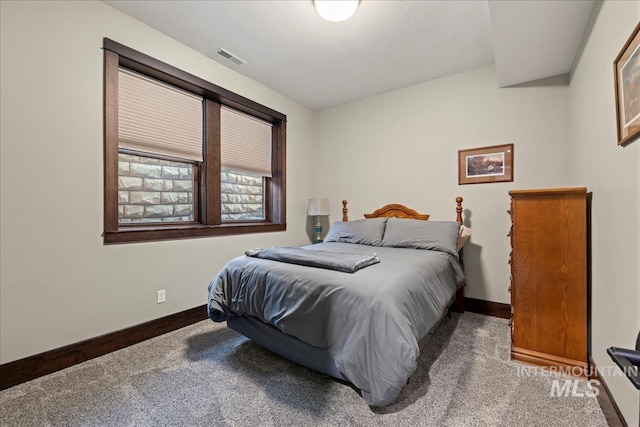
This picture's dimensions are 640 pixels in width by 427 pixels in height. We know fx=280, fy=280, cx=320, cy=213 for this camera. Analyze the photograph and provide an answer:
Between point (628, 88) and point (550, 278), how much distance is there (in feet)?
4.00

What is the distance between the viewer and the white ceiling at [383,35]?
6.67 ft

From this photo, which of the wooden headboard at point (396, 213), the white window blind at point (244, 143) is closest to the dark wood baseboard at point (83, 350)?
the white window blind at point (244, 143)

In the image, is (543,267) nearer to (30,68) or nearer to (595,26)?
(595,26)

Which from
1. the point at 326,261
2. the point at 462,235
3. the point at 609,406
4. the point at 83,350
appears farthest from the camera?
the point at 462,235

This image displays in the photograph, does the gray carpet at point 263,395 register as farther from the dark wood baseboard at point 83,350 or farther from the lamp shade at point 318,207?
the lamp shade at point 318,207

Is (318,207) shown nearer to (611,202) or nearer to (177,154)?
(177,154)

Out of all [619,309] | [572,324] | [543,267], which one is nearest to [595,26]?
[543,267]

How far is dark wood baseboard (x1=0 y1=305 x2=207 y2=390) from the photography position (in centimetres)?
175

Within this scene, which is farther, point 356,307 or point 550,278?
point 550,278

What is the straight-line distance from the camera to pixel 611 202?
4.95 feet

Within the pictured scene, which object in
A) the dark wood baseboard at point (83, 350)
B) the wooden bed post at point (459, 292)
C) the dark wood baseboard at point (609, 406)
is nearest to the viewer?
the dark wood baseboard at point (609, 406)

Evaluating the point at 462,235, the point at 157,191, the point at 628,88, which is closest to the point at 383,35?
the point at 628,88

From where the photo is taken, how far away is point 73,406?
1.56 metres

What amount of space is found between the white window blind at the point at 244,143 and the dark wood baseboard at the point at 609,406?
353cm
